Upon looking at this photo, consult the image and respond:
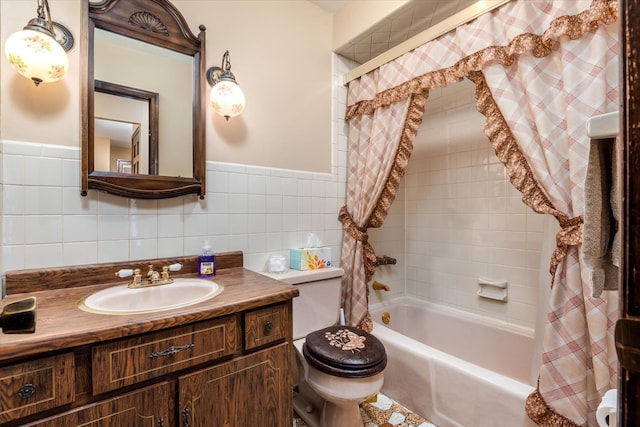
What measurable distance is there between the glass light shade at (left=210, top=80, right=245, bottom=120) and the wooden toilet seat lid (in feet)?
4.07

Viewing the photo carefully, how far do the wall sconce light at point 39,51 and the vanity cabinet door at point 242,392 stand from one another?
48.1 inches

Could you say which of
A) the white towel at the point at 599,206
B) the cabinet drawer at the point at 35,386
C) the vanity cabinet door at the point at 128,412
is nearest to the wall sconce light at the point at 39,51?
the cabinet drawer at the point at 35,386

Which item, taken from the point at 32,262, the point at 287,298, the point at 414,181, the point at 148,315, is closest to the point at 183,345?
the point at 148,315

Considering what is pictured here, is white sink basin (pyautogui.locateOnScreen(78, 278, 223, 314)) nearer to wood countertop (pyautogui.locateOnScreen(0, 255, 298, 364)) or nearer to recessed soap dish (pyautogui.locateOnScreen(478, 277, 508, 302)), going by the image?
wood countertop (pyautogui.locateOnScreen(0, 255, 298, 364))

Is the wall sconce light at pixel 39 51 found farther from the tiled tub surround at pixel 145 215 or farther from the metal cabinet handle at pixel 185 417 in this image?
the metal cabinet handle at pixel 185 417

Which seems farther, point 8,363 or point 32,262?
point 32,262

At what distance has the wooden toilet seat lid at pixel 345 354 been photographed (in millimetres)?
1266

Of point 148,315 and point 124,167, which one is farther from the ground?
point 124,167

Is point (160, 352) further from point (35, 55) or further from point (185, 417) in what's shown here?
point (35, 55)

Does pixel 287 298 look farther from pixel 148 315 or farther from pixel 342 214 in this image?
pixel 342 214

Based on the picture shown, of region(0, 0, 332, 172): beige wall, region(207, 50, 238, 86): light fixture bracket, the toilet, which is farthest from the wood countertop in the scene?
region(207, 50, 238, 86): light fixture bracket

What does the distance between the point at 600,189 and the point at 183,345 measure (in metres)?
1.10

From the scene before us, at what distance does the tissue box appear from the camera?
178 centimetres

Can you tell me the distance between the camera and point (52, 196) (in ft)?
3.90
